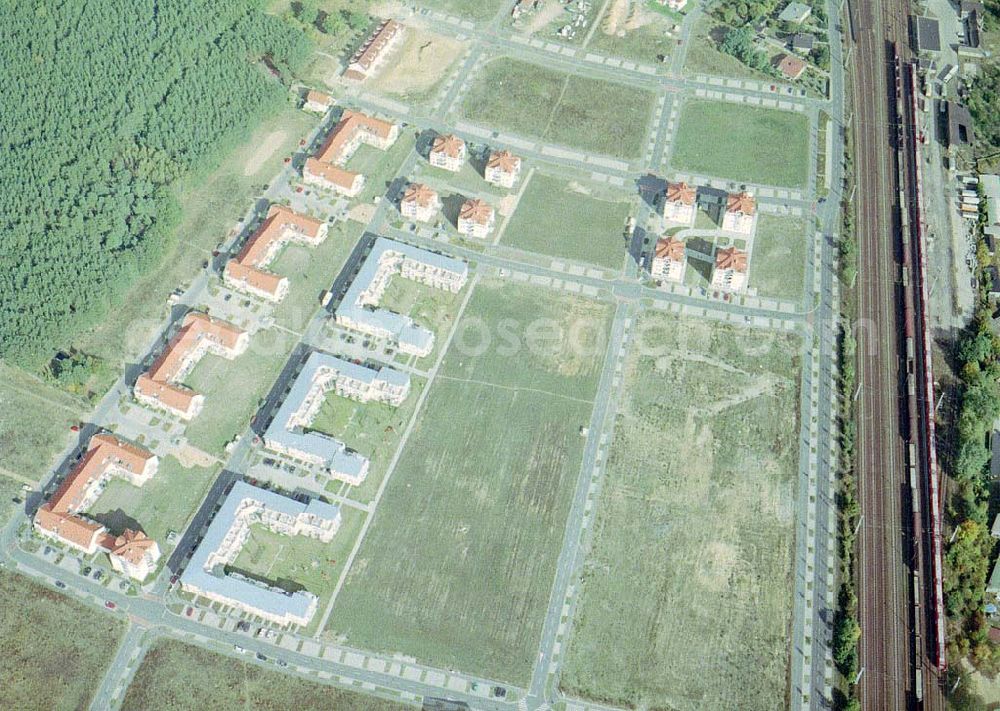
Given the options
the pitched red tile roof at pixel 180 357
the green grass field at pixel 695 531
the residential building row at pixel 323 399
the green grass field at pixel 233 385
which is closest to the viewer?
the green grass field at pixel 695 531

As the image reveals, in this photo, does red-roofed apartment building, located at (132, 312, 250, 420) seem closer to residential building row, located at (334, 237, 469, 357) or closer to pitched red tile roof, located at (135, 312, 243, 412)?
pitched red tile roof, located at (135, 312, 243, 412)

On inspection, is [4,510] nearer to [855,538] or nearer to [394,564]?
[394,564]

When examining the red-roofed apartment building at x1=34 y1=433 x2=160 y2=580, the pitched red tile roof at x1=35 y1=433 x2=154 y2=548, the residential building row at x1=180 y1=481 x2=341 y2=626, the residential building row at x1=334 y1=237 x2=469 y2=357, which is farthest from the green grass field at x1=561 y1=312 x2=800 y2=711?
the pitched red tile roof at x1=35 y1=433 x2=154 y2=548

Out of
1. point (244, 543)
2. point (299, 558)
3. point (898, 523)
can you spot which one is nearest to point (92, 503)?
point (244, 543)

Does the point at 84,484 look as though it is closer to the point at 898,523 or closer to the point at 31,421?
the point at 31,421

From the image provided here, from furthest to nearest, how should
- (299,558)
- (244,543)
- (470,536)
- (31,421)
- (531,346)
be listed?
(531,346), (31,421), (470,536), (244,543), (299,558)

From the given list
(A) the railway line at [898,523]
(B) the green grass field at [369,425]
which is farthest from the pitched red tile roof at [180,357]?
(A) the railway line at [898,523]

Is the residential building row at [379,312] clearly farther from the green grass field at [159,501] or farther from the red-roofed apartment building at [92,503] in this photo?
the red-roofed apartment building at [92,503]
